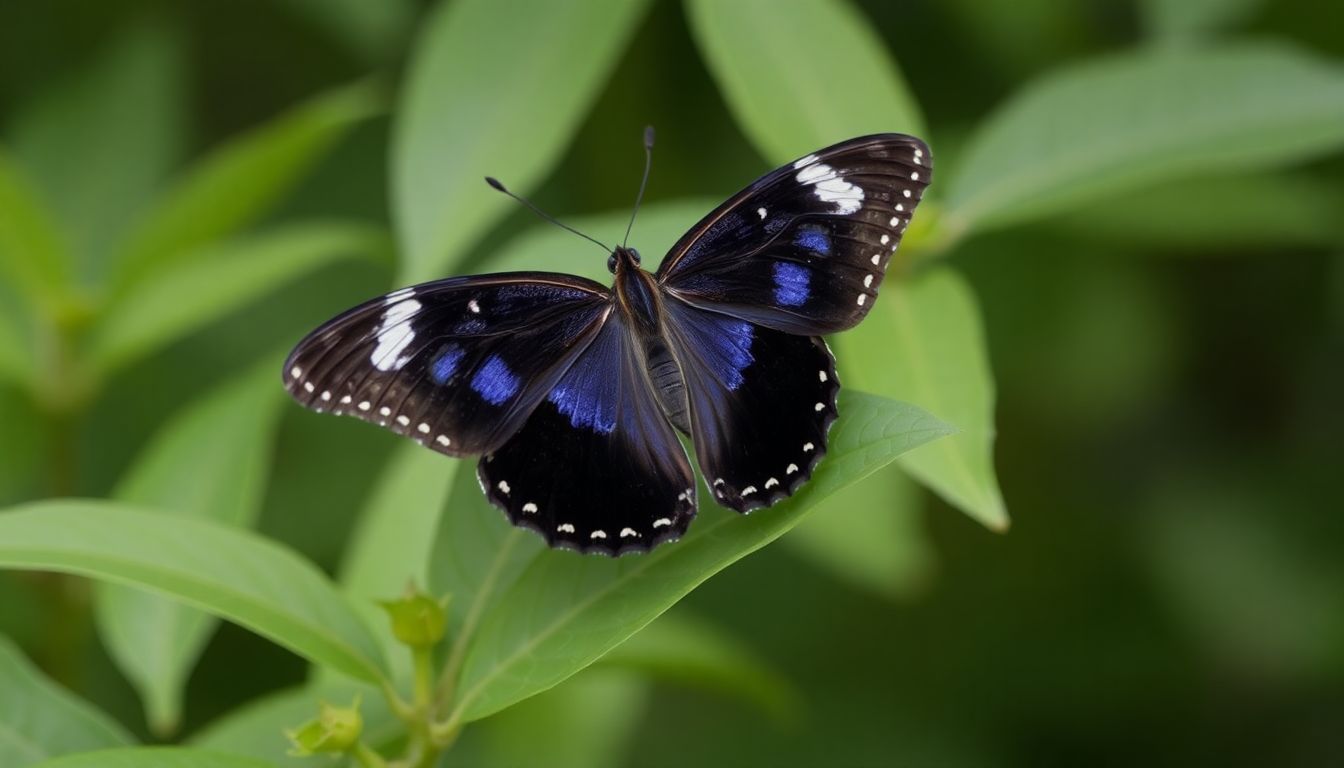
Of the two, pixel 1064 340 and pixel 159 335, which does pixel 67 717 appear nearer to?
pixel 159 335

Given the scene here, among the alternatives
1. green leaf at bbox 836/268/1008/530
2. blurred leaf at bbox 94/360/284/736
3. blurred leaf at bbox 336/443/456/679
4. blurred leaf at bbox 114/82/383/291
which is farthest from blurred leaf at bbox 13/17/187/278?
green leaf at bbox 836/268/1008/530

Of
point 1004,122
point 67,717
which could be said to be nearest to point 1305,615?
point 1004,122

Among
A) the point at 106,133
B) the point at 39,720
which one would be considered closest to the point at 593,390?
the point at 39,720

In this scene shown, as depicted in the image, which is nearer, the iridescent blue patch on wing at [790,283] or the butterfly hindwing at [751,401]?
the butterfly hindwing at [751,401]

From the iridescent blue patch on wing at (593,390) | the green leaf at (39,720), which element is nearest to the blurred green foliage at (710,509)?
the green leaf at (39,720)

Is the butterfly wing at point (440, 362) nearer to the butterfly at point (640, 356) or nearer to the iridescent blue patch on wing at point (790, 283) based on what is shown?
the butterfly at point (640, 356)

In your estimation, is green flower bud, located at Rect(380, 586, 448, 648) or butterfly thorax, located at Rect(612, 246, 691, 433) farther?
butterfly thorax, located at Rect(612, 246, 691, 433)

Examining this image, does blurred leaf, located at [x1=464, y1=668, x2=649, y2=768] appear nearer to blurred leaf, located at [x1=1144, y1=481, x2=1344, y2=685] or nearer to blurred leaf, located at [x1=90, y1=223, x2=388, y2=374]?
blurred leaf, located at [x1=90, y1=223, x2=388, y2=374]
